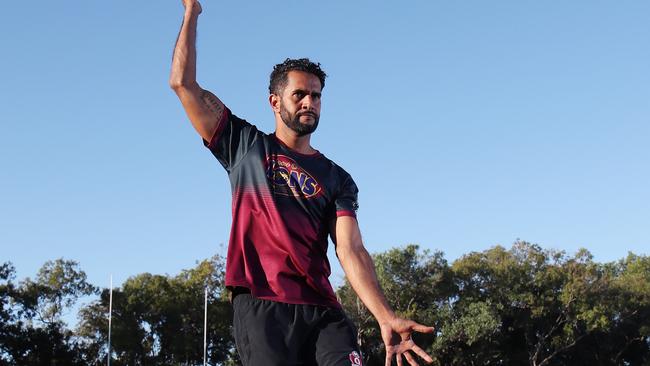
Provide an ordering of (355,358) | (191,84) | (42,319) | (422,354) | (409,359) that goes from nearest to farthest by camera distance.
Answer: (422,354), (409,359), (355,358), (191,84), (42,319)

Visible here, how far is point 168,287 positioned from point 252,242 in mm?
51413

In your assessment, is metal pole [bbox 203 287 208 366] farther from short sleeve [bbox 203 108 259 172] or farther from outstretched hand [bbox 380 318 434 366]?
outstretched hand [bbox 380 318 434 366]

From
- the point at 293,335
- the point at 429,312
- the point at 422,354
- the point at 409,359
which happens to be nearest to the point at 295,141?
the point at 293,335

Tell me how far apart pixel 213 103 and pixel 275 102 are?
1.32 ft

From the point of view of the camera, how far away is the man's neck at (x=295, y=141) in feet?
17.1

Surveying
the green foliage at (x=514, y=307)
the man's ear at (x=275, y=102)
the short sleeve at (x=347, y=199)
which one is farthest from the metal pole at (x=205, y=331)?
the short sleeve at (x=347, y=199)

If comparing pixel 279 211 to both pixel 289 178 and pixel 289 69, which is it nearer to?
pixel 289 178

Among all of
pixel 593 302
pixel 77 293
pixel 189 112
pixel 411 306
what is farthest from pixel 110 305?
pixel 189 112

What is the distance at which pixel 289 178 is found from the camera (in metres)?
5.04

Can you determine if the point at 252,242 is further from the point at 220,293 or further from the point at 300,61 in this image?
the point at 220,293

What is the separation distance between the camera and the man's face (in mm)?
5137

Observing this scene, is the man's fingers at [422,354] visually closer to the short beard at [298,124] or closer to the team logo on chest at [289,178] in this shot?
the team logo on chest at [289,178]

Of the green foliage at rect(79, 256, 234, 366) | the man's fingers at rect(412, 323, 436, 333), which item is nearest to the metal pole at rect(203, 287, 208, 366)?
the green foliage at rect(79, 256, 234, 366)

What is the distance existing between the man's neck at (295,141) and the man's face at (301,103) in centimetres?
4
